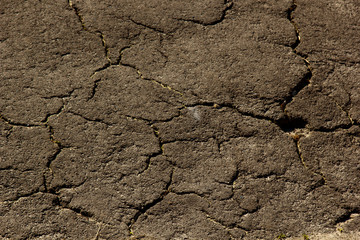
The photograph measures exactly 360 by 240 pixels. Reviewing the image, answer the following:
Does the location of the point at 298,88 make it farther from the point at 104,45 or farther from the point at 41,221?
the point at 41,221

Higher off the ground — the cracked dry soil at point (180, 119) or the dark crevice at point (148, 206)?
the cracked dry soil at point (180, 119)

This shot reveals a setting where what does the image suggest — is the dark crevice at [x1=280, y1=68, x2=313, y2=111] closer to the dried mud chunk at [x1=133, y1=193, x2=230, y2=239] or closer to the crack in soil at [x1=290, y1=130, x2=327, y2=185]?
the crack in soil at [x1=290, y1=130, x2=327, y2=185]

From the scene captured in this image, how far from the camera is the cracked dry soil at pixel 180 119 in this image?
9.90 ft

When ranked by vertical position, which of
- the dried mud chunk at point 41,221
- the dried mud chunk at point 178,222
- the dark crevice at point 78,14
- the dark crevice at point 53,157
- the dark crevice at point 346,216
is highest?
the dark crevice at point 78,14

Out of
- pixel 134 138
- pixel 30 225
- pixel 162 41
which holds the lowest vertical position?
pixel 30 225

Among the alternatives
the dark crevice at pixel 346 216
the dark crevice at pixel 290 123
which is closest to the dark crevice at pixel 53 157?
the dark crevice at pixel 290 123

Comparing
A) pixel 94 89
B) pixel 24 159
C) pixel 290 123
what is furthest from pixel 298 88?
pixel 24 159

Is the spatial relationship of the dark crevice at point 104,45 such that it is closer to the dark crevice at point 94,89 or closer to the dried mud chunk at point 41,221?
the dark crevice at point 94,89

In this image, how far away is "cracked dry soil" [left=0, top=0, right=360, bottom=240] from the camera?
3018mm

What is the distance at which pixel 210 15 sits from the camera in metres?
4.24

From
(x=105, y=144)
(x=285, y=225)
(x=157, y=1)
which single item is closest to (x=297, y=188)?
(x=285, y=225)

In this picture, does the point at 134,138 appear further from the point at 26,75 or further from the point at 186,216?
the point at 26,75

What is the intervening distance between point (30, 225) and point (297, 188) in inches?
70.5

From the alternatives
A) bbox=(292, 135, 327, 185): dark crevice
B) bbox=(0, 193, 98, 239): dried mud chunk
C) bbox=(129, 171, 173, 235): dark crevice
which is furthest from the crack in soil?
bbox=(0, 193, 98, 239): dried mud chunk
